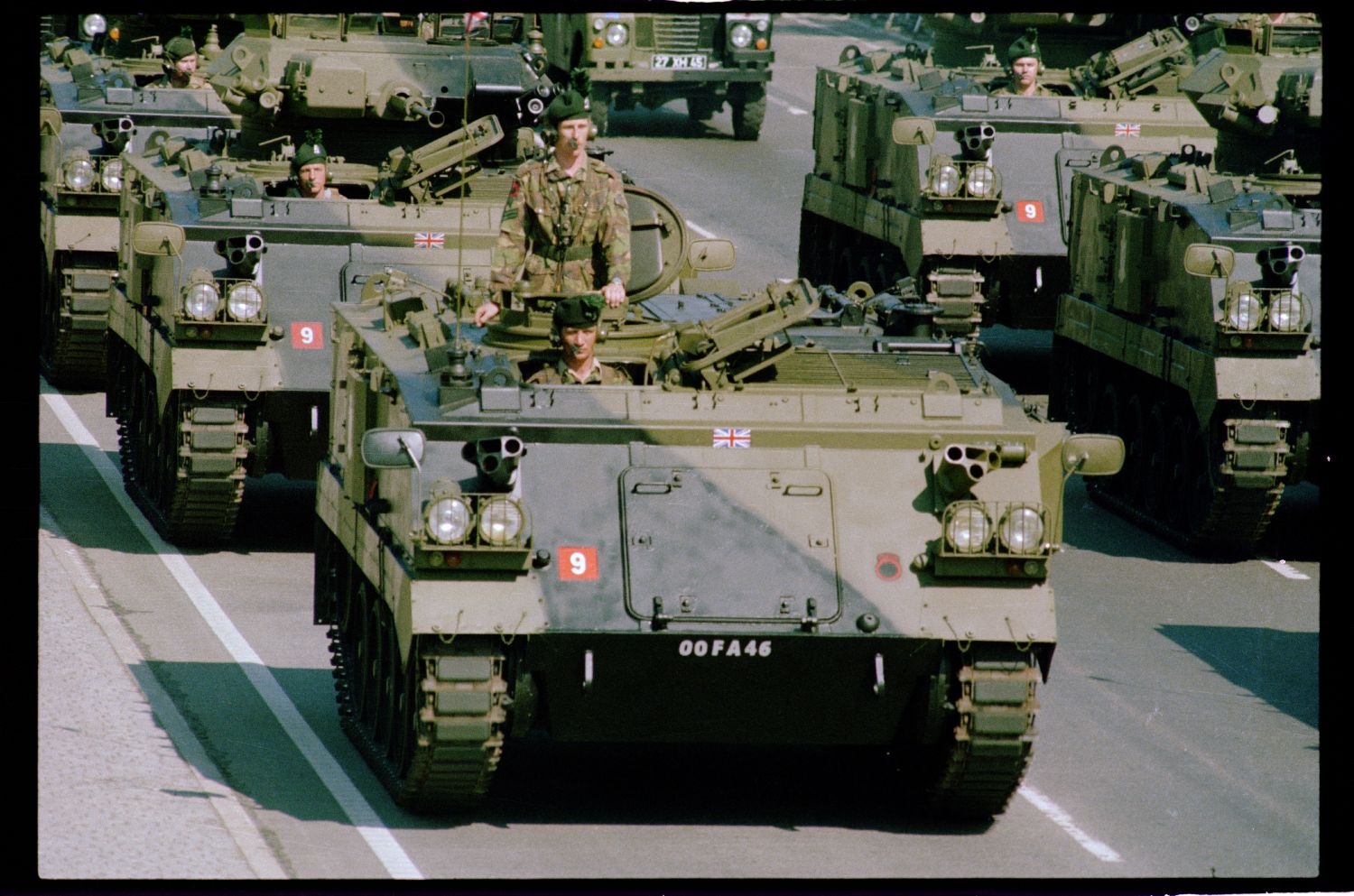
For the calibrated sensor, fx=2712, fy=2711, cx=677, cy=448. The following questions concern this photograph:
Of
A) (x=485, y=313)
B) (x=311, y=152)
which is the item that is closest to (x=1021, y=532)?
(x=485, y=313)

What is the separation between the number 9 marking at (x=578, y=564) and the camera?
1177cm

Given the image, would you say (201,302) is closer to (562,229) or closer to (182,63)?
(562,229)

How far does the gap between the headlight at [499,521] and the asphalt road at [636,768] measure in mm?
1393

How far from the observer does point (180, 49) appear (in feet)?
88.4

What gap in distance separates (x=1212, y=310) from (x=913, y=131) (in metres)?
5.71

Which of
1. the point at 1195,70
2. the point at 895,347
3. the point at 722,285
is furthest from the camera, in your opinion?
the point at 1195,70

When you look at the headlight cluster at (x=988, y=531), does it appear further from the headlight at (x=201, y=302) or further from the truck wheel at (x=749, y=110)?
the truck wheel at (x=749, y=110)

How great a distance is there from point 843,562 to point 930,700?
2.35 feet

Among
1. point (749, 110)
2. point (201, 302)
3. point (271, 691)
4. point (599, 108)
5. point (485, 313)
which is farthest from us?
point (749, 110)

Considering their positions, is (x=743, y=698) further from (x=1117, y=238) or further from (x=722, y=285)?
(x=1117, y=238)

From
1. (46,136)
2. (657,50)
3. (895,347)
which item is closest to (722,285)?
(895,347)

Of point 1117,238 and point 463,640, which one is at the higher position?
point 1117,238

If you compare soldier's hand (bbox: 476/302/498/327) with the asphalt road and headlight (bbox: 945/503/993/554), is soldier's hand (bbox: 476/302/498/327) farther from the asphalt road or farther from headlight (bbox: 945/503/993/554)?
headlight (bbox: 945/503/993/554)

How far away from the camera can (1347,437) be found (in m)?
12.4
